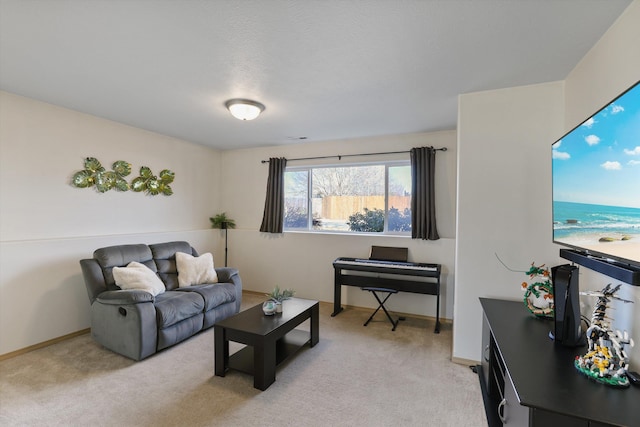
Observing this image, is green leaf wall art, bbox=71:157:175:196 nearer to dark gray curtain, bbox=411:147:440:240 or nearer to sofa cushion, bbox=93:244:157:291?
sofa cushion, bbox=93:244:157:291

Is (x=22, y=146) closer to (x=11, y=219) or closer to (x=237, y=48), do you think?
(x=11, y=219)

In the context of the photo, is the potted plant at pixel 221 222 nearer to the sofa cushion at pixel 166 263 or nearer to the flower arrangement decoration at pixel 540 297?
the sofa cushion at pixel 166 263

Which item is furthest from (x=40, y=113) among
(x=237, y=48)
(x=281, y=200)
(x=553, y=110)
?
(x=553, y=110)

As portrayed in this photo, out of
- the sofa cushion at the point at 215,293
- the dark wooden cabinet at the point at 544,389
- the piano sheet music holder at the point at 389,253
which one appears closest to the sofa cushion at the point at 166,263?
the sofa cushion at the point at 215,293

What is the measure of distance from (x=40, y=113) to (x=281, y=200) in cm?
299

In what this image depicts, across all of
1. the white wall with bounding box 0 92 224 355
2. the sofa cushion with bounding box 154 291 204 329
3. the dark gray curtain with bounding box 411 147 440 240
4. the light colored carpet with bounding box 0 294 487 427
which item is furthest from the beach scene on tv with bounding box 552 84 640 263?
the white wall with bounding box 0 92 224 355

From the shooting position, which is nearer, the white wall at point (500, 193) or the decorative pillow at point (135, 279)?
the white wall at point (500, 193)

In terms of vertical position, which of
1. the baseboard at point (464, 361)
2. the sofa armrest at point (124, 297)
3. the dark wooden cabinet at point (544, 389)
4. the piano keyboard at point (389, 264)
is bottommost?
the baseboard at point (464, 361)

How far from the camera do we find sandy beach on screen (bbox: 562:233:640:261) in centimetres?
129

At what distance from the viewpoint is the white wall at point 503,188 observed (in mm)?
2520

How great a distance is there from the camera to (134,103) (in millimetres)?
3119

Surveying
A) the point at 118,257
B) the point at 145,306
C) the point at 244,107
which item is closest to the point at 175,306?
the point at 145,306

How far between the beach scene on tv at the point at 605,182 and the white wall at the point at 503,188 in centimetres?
59

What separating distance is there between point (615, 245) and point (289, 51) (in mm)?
2145
